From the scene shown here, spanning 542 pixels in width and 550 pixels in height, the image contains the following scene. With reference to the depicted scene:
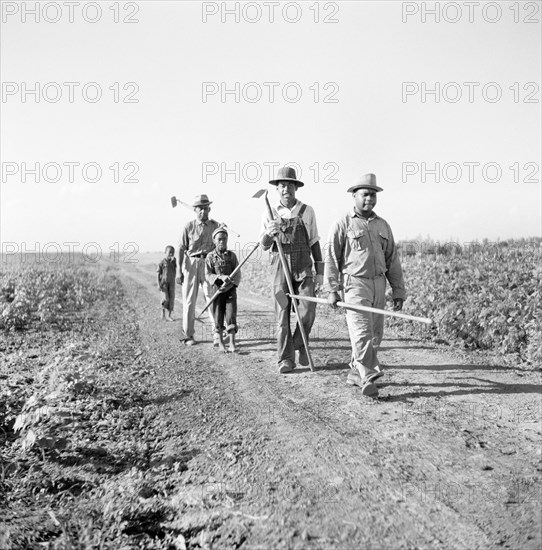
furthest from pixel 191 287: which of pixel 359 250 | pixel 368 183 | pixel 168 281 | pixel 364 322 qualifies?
pixel 368 183

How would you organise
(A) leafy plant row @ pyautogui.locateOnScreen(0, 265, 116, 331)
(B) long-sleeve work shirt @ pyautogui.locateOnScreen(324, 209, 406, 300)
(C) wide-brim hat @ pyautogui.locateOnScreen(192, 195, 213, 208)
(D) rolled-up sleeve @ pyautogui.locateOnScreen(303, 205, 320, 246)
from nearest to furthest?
(B) long-sleeve work shirt @ pyautogui.locateOnScreen(324, 209, 406, 300)
(D) rolled-up sleeve @ pyautogui.locateOnScreen(303, 205, 320, 246)
(C) wide-brim hat @ pyautogui.locateOnScreen(192, 195, 213, 208)
(A) leafy plant row @ pyautogui.locateOnScreen(0, 265, 116, 331)

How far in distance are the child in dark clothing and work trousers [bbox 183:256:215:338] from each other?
336 centimetres

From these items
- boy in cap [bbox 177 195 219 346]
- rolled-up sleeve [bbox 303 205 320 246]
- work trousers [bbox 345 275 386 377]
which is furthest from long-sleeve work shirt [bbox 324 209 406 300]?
boy in cap [bbox 177 195 219 346]

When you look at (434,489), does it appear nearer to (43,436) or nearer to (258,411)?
(258,411)

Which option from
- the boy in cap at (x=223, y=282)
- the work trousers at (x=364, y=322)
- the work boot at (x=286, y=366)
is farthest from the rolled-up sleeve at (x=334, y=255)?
the boy in cap at (x=223, y=282)

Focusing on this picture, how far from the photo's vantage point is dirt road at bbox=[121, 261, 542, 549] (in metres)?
3.03

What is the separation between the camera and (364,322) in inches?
224

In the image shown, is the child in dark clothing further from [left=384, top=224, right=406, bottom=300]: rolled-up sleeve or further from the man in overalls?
[left=384, top=224, right=406, bottom=300]: rolled-up sleeve

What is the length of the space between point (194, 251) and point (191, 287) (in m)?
0.69

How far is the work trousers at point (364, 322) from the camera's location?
5621mm

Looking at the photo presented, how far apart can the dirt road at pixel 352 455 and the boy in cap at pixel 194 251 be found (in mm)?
2038

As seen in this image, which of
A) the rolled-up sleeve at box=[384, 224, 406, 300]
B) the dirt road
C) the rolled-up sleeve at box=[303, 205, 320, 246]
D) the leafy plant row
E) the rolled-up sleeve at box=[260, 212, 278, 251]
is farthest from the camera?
the leafy plant row

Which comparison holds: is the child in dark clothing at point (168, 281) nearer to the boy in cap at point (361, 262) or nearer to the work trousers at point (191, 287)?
the work trousers at point (191, 287)

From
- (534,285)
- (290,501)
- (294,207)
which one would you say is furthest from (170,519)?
(534,285)
